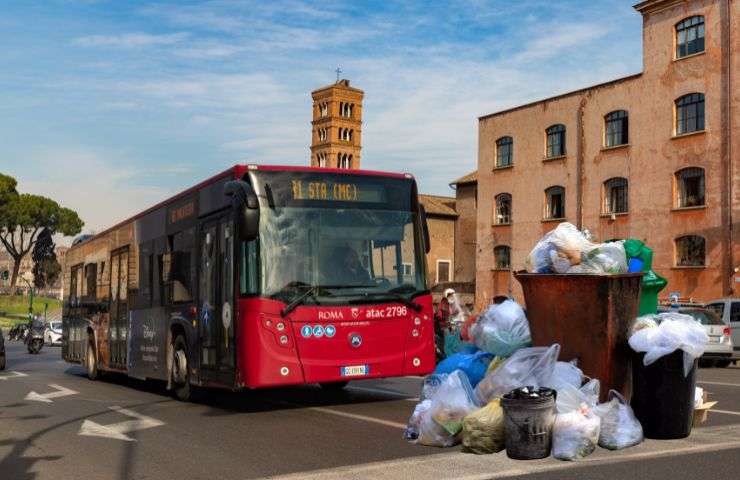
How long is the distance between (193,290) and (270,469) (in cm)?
539

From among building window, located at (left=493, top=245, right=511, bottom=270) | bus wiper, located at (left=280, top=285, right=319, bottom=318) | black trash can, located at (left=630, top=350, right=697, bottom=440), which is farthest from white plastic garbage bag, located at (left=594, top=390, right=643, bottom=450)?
building window, located at (left=493, top=245, right=511, bottom=270)

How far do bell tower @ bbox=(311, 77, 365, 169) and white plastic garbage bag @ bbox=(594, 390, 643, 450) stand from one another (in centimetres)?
9776

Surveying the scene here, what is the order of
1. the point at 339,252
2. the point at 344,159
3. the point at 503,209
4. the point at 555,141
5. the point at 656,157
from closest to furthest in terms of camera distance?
the point at 339,252 < the point at 656,157 < the point at 555,141 < the point at 503,209 < the point at 344,159

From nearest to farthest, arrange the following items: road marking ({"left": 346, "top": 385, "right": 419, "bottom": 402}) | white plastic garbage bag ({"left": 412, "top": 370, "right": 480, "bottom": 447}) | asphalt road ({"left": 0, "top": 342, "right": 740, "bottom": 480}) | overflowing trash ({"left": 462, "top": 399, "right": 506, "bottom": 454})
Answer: asphalt road ({"left": 0, "top": 342, "right": 740, "bottom": 480}), overflowing trash ({"left": 462, "top": 399, "right": 506, "bottom": 454}), white plastic garbage bag ({"left": 412, "top": 370, "right": 480, "bottom": 447}), road marking ({"left": 346, "top": 385, "right": 419, "bottom": 402})

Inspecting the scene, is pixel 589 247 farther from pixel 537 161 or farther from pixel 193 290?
pixel 537 161

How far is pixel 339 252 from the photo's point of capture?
10.8 metres

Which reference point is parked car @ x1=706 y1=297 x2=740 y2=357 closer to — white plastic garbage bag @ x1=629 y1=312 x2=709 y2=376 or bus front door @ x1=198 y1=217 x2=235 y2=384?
bus front door @ x1=198 y1=217 x2=235 y2=384

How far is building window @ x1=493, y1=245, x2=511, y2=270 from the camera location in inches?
1780

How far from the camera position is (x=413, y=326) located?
11.1 m

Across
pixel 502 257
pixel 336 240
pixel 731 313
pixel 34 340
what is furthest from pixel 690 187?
pixel 336 240

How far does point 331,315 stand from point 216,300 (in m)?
1.66

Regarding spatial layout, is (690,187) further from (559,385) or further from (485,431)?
(485,431)

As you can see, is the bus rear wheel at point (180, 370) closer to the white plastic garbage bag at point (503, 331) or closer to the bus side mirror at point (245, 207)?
the bus side mirror at point (245, 207)

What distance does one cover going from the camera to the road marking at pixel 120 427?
31.2ft
